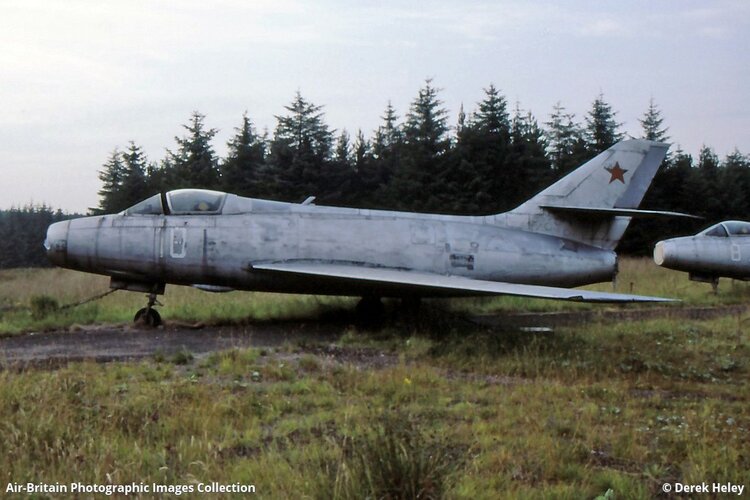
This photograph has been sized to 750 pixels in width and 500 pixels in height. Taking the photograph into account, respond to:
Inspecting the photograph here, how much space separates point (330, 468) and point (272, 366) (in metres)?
3.46

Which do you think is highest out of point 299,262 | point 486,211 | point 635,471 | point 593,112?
point 593,112

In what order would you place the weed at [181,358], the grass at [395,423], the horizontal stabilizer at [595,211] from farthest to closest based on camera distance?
the horizontal stabilizer at [595,211], the weed at [181,358], the grass at [395,423]

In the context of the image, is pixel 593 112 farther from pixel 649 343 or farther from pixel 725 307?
pixel 649 343

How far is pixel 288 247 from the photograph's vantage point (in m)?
10.9

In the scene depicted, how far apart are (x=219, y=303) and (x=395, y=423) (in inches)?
392

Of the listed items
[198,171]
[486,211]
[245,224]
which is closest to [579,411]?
[245,224]

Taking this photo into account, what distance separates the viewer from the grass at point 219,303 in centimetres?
1191

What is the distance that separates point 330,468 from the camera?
393cm

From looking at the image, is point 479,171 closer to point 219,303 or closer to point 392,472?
point 219,303

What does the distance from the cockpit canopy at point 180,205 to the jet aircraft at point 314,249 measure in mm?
16

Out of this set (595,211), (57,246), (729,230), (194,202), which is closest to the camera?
(57,246)

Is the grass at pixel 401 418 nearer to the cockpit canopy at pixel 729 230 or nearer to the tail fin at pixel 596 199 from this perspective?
the tail fin at pixel 596 199

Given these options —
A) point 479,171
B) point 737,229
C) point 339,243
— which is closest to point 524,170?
point 479,171

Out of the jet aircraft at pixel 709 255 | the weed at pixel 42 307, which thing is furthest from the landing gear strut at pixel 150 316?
the jet aircraft at pixel 709 255
